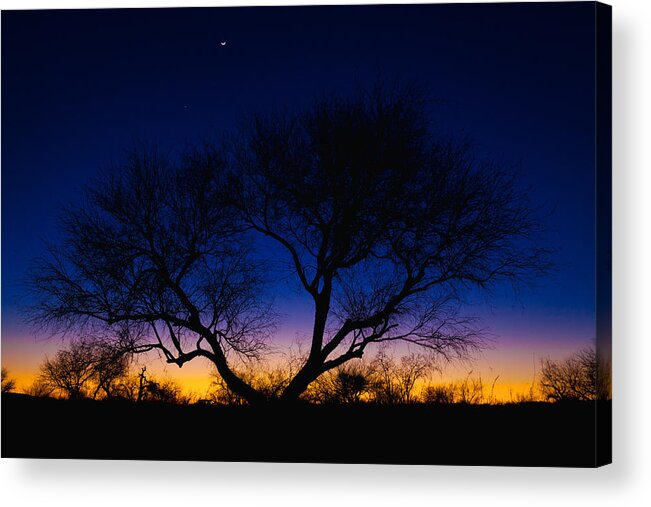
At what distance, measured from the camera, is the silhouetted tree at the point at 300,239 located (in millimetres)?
6898

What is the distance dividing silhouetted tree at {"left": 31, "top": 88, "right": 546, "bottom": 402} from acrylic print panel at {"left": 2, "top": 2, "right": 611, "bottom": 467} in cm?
1

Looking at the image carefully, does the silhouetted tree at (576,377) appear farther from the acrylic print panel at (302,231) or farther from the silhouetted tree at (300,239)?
the silhouetted tree at (300,239)

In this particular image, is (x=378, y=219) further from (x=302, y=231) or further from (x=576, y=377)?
(x=576, y=377)

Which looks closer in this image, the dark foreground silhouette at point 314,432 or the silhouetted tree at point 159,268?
the dark foreground silhouette at point 314,432

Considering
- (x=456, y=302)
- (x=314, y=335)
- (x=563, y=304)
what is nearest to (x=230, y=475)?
(x=314, y=335)

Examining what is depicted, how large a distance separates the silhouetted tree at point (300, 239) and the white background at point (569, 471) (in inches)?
23.5

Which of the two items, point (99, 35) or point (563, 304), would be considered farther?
point (99, 35)

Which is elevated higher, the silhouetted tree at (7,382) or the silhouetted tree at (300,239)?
the silhouetted tree at (300,239)

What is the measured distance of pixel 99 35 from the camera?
7.15 metres

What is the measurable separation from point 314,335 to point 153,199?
1.36 meters

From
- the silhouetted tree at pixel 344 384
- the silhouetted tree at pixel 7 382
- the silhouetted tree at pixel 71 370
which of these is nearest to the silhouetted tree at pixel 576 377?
the silhouetted tree at pixel 344 384

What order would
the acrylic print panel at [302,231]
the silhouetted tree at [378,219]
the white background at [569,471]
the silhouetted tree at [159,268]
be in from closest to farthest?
1. the white background at [569,471]
2. the acrylic print panel at [302,231]
3. the silhouetted tree at [378,219]
4. the silhouetted tree at [159,268]

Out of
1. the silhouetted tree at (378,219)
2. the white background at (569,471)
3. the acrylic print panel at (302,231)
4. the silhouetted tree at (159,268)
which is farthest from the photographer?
the silhouetted tree at (159,268)

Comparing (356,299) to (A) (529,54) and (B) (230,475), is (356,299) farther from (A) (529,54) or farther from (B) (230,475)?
(A) (529,54)
